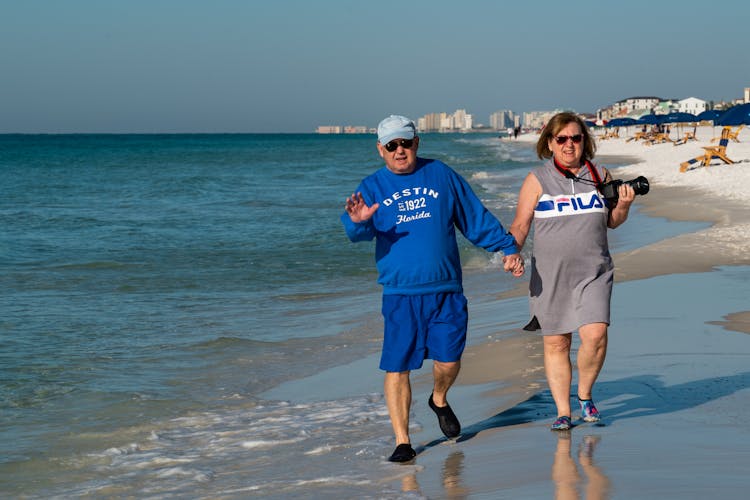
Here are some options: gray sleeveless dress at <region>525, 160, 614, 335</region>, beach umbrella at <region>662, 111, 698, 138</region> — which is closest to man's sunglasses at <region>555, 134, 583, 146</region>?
gray sleeveless dress at <region>525, 160, 614, 335</region>

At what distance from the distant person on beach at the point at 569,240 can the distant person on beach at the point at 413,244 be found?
0.78 feet

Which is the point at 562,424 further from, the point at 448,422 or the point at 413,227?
the point at 413,227

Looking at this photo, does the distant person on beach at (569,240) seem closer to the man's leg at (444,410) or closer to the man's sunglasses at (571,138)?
the man's sunglasses at (571,138)

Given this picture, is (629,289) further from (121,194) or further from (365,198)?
(121,194)

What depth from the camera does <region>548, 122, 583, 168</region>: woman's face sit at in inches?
186

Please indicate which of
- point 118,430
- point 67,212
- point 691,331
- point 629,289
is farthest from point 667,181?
point 118,430

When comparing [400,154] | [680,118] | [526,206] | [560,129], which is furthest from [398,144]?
[680,118]

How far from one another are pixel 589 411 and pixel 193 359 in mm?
4621

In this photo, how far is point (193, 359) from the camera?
8.66 meters

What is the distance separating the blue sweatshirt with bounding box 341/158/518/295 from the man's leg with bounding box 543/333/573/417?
0.63 metres

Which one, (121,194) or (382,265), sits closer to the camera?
(382,265)

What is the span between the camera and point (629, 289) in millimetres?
9109

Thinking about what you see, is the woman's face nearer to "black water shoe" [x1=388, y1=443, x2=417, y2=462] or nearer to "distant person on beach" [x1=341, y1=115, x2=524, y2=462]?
"distant person on beach" [x1=341, y1=115, x2=524, y2=462]

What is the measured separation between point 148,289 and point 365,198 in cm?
974
